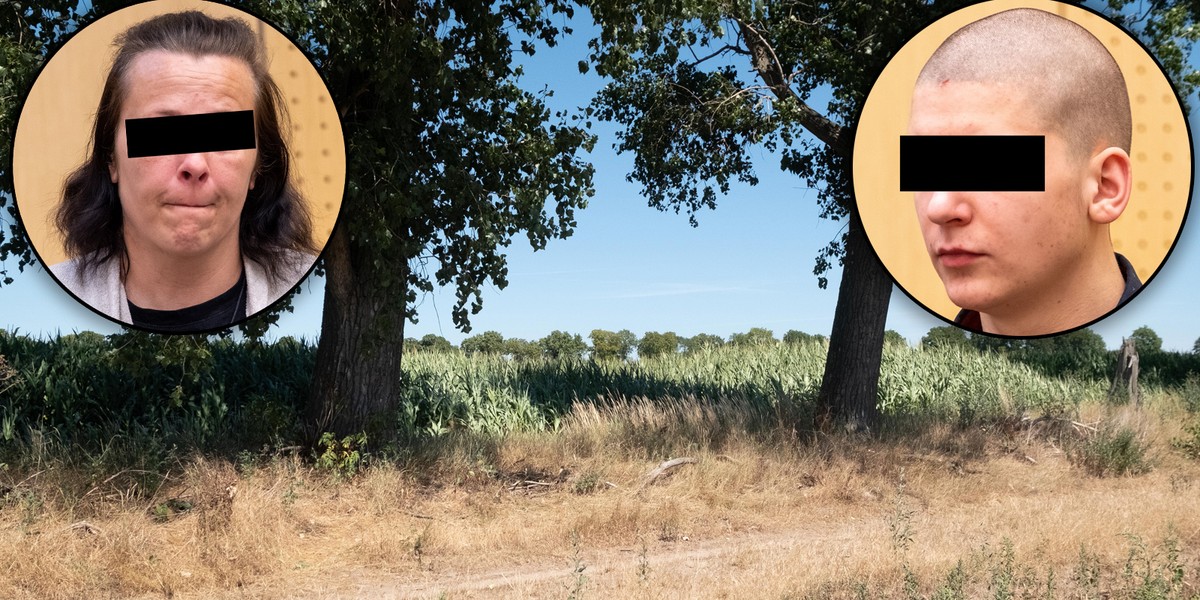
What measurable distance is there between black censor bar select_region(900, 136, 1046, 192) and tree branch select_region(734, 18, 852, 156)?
9498 millimetres

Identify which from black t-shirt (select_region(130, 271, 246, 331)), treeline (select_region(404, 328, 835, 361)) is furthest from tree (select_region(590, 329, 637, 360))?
black t-shirt (select_region(130, 271, 246, 331))

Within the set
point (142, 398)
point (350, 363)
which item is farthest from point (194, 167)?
point (142, 398)

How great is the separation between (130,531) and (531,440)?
20.0 ft

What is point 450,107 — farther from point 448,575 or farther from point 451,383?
point 451,383

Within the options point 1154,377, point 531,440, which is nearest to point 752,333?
point 1154,377

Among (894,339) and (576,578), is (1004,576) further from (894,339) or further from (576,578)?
(894,339)

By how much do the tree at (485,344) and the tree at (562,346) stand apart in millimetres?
1194

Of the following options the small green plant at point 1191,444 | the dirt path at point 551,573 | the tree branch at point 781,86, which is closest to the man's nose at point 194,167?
the dirt path at point 551,573

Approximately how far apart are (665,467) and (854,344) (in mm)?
4379

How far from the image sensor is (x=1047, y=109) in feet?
11.1

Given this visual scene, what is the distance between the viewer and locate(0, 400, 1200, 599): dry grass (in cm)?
734

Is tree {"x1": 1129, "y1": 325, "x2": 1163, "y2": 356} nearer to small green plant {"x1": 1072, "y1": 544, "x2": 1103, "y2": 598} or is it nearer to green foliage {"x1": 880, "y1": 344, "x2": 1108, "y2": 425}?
green foliage {"x1": 880, "y1": 344, "x2": 1108, "y2": 425}

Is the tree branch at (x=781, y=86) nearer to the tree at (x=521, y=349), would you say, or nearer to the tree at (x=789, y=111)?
the tree at (x=789, y=111)

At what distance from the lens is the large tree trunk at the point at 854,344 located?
13633 mm
